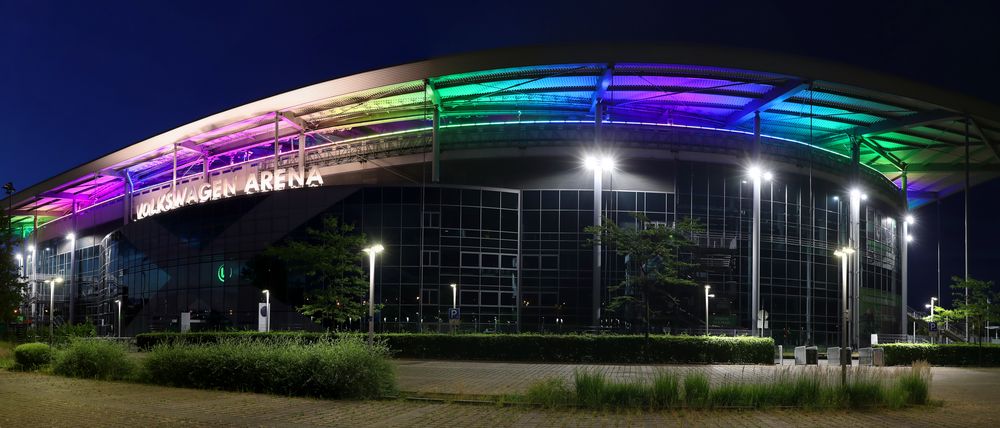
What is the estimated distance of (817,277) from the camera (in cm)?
5369

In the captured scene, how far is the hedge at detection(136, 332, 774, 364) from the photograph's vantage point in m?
34.5

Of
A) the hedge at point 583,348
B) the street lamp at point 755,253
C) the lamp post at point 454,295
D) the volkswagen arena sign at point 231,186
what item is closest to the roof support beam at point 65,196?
the volkswagen arena sign at point 231,186

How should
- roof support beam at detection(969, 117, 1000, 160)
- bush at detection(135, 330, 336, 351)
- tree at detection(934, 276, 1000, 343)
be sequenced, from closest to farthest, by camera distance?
bush at detection(135, 330, 336, 351)
tree at detection(934, 276, 1000, 343)
roof support beam at detection(969, 117, 1000, 160)

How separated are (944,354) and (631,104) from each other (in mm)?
21353

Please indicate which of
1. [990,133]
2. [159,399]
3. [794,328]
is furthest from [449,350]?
[990,133]

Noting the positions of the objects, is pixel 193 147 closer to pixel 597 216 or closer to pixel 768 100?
pixel 597 216

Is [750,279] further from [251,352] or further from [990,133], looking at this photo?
[251,352]

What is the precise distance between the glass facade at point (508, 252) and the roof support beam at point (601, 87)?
4.92 meters

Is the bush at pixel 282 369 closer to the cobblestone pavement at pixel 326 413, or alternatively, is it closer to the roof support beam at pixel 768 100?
the cobblestone pavement at pixel 326 413

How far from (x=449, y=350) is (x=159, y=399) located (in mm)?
19077

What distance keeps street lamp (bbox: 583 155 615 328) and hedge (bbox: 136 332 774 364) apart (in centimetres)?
1192

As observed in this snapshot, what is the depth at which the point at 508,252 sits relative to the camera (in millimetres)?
48656

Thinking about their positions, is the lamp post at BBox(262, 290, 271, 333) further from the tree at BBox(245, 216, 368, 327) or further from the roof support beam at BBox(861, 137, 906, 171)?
the roof support beam at BBox(861, 137, 906, 171)

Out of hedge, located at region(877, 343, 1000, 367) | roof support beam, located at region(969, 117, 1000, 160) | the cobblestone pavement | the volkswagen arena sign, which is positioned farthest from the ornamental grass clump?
roof support beam, located at region(969, 117, 1000, 160)
